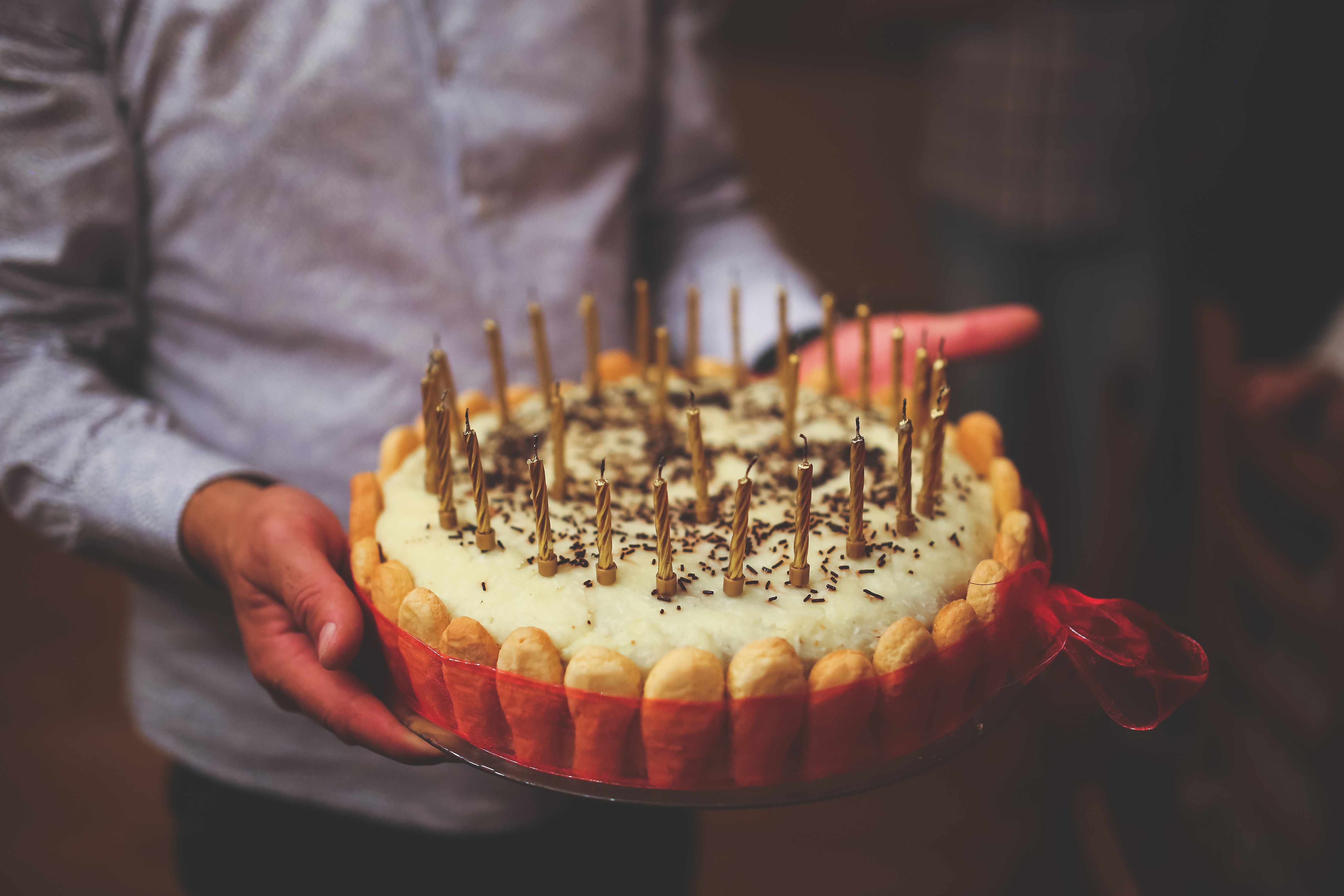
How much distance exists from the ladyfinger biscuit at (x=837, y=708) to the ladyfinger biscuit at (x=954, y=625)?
0.07 meters

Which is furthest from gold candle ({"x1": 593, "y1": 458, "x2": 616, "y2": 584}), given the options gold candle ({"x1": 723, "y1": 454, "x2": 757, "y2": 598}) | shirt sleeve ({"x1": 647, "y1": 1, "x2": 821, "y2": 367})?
shirt sleeve ({"x1": 647, "y1": 1, "x2": 821, "y2": 367})

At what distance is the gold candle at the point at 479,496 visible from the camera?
842 millimetres

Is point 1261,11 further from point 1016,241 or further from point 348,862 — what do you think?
point 348,862

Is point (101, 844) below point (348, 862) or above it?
below

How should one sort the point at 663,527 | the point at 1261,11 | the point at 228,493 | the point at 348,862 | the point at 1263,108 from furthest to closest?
the point at 1263,108, the point at 1261,11, the point at 348,862, the point at 228,493, the point at 663,527

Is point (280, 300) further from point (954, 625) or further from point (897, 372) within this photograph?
point (954, 625)

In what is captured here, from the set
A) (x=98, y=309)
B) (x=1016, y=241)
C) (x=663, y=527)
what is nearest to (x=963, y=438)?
(x=663, y=527)

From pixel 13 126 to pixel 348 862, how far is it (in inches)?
36.8

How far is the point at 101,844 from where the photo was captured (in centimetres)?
250

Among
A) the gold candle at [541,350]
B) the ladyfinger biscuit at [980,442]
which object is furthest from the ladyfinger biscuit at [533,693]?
the ladyfinger biscuit at [980,442]

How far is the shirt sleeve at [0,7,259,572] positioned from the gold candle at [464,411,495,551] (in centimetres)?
30

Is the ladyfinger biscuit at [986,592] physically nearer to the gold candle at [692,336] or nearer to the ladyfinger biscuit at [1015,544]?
the ladyfinger biscuit at [1015,544]

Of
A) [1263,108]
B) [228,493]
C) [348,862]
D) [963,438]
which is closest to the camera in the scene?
[228,493]

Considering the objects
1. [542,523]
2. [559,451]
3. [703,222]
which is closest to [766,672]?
[542,523]
